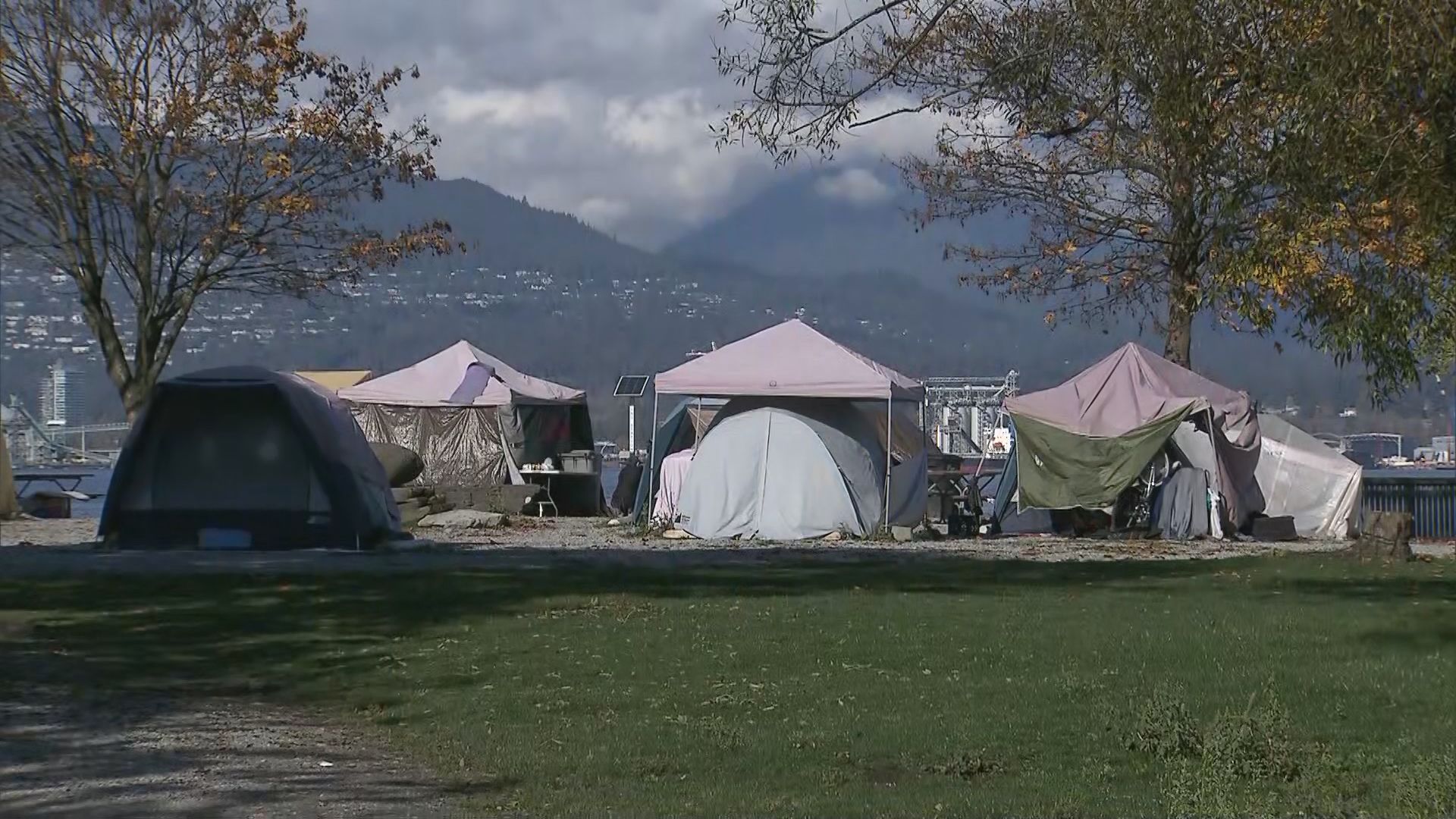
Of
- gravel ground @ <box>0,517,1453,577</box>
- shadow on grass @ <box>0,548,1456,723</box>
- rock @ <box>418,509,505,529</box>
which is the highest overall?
rock @ <box>418,509,505,529</box>

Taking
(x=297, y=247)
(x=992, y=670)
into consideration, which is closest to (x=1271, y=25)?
(x=992, y=670)

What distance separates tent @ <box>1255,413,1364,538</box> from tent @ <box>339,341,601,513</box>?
42.4 feet

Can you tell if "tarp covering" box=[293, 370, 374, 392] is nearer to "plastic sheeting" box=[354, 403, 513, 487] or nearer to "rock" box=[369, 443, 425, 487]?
"plastic sheeting" box=[354, 403, 513, 487]

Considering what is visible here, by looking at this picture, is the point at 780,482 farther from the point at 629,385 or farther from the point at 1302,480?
the point at 629,385

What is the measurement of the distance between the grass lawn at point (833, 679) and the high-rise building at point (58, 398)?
1639cm

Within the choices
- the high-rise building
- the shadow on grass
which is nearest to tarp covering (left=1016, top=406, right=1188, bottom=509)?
the shadow on grass

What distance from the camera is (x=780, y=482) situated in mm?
25422

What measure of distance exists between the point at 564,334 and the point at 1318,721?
4707 inches

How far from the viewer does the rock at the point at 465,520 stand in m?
27.7

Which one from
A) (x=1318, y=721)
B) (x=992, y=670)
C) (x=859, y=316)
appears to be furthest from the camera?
(x=859, y=316)

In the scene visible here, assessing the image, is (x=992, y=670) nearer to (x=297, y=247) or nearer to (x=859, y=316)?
(x=297, y=247)

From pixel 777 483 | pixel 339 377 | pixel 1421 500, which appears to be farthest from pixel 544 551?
pixel 339 377

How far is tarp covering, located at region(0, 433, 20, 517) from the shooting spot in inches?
1131

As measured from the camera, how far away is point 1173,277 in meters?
27.0
